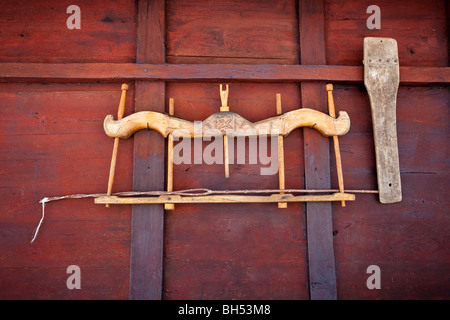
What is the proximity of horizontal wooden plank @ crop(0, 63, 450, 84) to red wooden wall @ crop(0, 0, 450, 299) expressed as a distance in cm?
7

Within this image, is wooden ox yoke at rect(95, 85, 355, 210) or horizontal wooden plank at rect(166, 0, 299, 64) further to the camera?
horizontal wooden plank at rect(166, 0, 299, 64)

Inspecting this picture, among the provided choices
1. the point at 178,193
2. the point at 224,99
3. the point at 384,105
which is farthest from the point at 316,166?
the point at 178,193

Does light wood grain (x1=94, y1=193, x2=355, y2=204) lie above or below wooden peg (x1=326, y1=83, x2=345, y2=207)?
below

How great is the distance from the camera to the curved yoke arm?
5.57ft

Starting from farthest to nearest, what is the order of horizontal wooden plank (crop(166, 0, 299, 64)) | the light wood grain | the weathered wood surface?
horizontal wooden plank (crop(166, 0, 299, 64)) < the weathered wood surface < the light wood grain

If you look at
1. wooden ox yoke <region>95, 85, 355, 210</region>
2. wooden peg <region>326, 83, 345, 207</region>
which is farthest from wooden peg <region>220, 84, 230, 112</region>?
wooden peg <region>326, 83, 345, 207</region>

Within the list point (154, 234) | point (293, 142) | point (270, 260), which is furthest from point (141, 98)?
point (270, 260)

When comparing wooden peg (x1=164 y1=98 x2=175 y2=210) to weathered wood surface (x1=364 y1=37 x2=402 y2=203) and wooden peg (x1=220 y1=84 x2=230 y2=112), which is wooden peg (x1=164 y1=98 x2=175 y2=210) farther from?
weathered wood surface (x1=364 y1=37 x2=402 y2=203)

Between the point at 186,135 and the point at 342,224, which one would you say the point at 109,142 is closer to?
the point at 186,135

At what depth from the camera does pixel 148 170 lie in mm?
1741

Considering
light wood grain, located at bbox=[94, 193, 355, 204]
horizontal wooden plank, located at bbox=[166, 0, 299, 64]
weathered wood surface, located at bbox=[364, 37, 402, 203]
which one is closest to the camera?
light wood grain, located at bbox=[94, 193, 355, 204]

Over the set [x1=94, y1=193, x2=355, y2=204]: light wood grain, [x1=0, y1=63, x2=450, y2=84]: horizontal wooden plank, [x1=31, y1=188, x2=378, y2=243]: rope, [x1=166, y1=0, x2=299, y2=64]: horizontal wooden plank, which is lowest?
[x1=94, y1=193, x2=355, y2=204]: light wood grain

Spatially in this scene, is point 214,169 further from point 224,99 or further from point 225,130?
point 224,99
